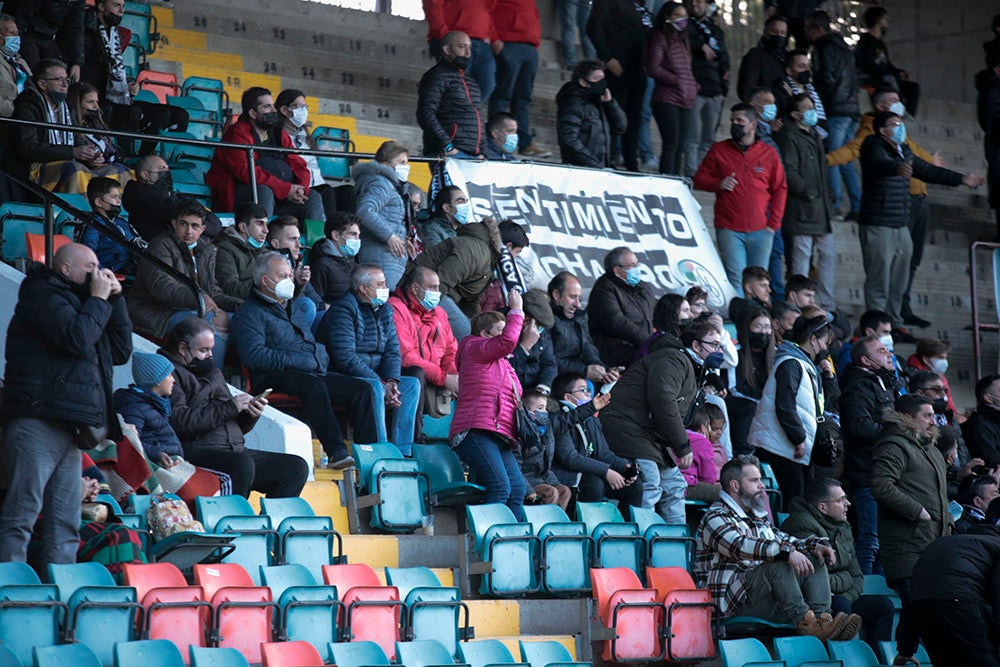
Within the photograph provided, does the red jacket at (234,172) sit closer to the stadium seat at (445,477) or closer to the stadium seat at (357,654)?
the stadium seat at (445,477)

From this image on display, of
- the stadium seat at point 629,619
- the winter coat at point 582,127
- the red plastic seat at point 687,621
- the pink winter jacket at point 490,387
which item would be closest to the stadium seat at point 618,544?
the red plastic seat at point 687,621

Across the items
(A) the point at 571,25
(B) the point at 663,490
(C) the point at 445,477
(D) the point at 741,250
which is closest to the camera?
(C) the point at 445,477

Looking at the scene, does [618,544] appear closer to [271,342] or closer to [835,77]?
[271,342]

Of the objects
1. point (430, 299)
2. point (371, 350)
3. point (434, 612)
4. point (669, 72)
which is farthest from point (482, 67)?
point (434, 612)

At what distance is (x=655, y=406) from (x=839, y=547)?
4.20 ft

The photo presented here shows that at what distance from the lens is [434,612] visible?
7797 millimetres

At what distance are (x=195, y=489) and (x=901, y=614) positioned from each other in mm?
3842

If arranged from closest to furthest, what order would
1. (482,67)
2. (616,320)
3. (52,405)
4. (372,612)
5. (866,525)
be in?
1. (52,405)
2. (372,612)
3. (866,525)
4. (616,320)
5. (482,67)

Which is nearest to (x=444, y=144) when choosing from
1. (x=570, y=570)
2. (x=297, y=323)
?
(x=297, y=323)

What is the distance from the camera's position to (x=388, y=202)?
11.2 meters

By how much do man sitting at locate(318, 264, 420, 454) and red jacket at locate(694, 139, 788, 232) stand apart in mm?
4239

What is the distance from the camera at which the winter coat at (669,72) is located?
46.0 feet

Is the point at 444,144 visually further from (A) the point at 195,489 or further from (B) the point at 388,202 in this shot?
(A) the point at 195,489

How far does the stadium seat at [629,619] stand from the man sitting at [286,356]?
156 cm
